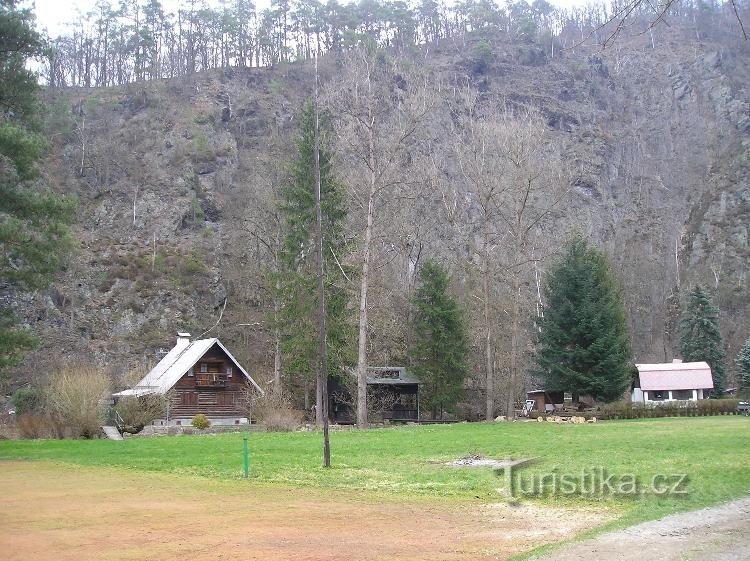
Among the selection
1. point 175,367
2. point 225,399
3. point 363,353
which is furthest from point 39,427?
point 363,353

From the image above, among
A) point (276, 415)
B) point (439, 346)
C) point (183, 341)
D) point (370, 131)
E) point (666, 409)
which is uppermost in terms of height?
point (370, 131)

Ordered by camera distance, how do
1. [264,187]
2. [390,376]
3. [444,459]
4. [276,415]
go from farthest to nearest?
[264,187]
[390,376]
[276,415]
[444,459]

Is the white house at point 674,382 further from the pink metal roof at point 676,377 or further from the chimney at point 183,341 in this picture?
the chimney at point 183,341

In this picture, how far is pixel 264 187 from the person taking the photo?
202 feet

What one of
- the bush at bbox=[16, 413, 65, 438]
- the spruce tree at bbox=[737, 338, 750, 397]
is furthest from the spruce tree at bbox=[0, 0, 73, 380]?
the spruce tree at bbox=[737, 338, 750, 397]

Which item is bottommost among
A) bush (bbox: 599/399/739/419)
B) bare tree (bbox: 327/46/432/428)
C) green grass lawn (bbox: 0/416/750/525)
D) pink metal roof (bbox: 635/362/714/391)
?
bush (bbox: 599/399/739/419)

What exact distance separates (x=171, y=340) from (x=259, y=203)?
13.6m

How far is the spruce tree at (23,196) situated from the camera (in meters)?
22.3

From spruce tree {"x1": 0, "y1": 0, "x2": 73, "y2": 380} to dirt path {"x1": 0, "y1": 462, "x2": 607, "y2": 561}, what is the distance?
10507 millimetres

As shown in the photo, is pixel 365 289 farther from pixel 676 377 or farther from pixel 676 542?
pixel 676 377

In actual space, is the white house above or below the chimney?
below

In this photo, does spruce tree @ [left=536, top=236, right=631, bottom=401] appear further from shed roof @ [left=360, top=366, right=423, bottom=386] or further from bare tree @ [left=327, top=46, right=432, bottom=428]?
bare tree @ [left=327, top=46, right=432, bottom=428]

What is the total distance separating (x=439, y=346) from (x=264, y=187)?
2464cm

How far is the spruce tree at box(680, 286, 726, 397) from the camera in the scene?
56156 mm
